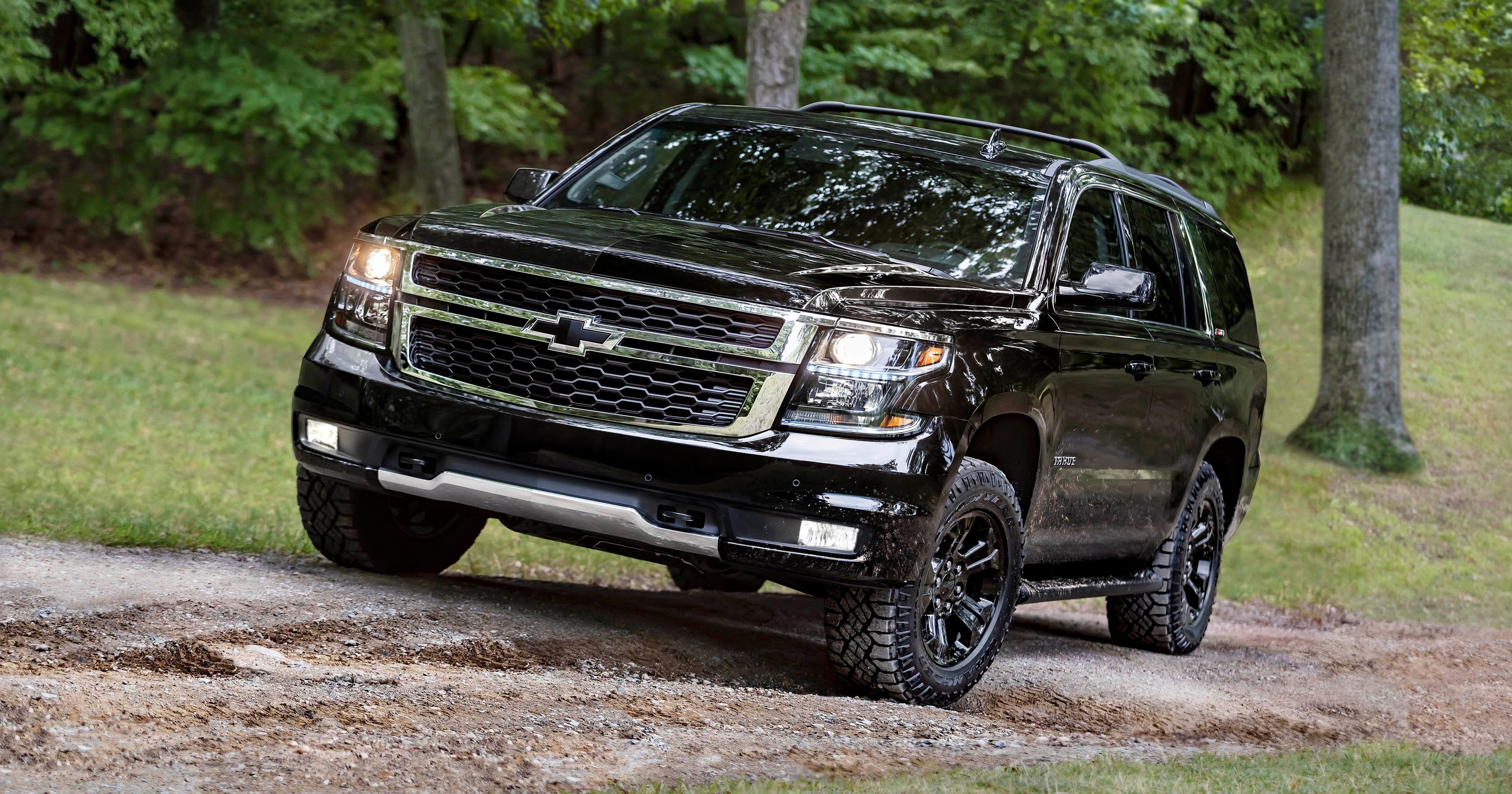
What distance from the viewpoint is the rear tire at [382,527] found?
655 cm

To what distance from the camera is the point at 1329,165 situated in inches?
631

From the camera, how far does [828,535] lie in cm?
525

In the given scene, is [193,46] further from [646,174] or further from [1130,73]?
[646,174]

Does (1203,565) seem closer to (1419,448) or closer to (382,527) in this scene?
(382,527)

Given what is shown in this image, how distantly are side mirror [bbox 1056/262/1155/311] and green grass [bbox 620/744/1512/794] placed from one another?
1747 millimetres

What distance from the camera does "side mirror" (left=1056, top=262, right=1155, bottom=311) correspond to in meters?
6.13

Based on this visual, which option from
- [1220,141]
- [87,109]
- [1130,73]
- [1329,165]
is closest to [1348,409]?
[1329,165]

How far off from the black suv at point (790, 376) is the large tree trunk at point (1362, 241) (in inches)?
363

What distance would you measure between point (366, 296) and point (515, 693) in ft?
5.82

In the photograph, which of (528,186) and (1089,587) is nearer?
(1089,587)

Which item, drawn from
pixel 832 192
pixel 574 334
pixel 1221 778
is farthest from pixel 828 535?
pixel 832 192

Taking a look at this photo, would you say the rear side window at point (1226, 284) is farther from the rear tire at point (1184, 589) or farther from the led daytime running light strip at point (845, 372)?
the led daytime running light strip at point (845, 372)

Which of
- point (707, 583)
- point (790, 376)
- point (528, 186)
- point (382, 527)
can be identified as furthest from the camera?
point (707, 583)

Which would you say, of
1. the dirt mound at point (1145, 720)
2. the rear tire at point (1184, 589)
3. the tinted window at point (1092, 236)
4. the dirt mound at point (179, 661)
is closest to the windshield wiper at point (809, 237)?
the tinted window at point (1092, 236)
